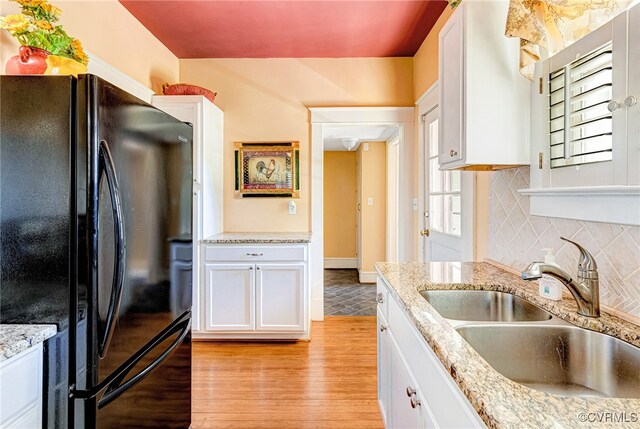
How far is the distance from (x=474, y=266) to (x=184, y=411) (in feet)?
5.30

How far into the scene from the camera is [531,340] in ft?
3.42

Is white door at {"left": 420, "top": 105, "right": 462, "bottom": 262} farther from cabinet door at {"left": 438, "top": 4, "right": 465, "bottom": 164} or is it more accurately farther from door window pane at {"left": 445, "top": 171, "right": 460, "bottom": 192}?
cabinet door at {"left": 438, "top": 4, "right": 465, "bottom": 164}

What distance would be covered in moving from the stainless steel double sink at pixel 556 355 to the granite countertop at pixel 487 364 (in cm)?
4

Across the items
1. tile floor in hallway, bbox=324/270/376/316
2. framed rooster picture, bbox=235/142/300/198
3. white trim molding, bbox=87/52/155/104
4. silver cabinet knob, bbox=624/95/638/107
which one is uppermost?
white trim molding, bbox=87/52/155/104

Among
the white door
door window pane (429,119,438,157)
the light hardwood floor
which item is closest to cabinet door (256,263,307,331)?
the light hardwood floor

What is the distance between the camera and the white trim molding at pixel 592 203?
0.88 metres

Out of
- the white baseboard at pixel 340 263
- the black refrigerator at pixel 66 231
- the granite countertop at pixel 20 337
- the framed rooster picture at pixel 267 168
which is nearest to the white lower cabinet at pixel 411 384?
the black refrigerator at pixel 66 231

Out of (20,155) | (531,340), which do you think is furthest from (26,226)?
(531,340)

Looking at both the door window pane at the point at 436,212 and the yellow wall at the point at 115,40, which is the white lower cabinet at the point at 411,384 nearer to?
the door window pane at the point at 436,212

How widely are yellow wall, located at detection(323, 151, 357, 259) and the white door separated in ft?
10.3

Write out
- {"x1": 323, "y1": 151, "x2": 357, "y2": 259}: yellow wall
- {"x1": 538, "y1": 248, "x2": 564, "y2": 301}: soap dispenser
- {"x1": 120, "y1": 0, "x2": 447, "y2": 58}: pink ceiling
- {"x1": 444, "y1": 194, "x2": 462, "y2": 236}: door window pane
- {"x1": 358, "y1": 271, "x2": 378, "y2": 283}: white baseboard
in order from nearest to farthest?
{"x1": 538, "y1": 248, "x2": 564, "y2": 301}: soap dispenser < {"x1": 444, "y1": 194, "x2": 462, "y2": 236}: door window pane < {"x1": 120, "y1": 0, "x2": 447, "y2": 58}: pink ceiling < {"x1": 358, "y1": 271, "x2": 378, "y2": 283}: white baseboard < {"x1": 323, "y1": 151, "x2": 357, "y2": 259}: yellow wall

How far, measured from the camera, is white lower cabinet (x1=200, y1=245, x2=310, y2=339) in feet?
9.18

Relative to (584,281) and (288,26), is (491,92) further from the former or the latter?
(288,26)

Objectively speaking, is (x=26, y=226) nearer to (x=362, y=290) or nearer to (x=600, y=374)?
(x=600, y=374)
